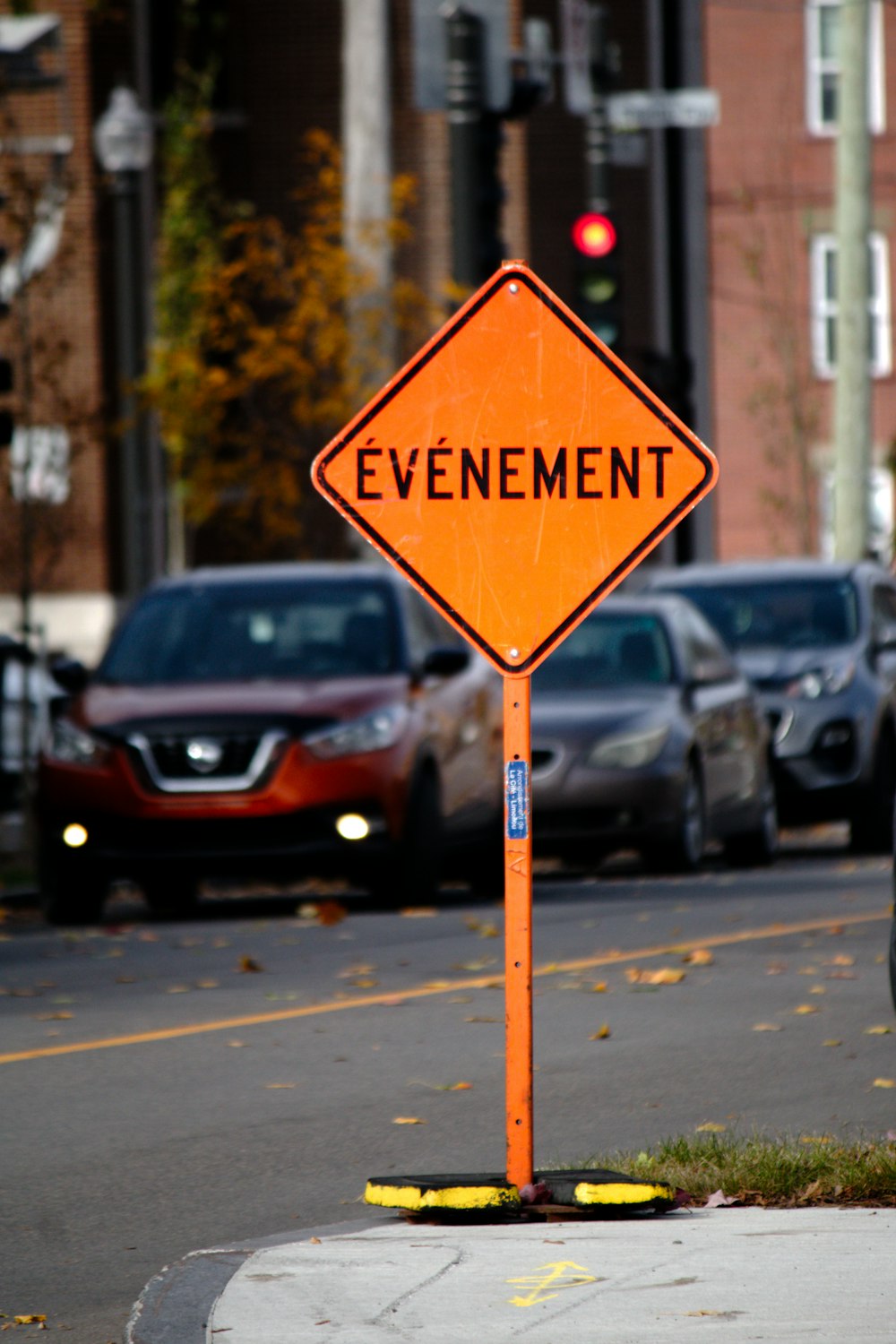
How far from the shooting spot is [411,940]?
13.1 m

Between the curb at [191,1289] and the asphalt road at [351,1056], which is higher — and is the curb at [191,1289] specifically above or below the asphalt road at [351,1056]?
above

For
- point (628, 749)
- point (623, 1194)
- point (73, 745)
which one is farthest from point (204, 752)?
point (623, 1194)

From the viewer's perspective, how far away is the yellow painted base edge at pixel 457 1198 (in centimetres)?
647

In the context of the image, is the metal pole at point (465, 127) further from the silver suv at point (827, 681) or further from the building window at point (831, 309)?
the building window at point (831, 309)

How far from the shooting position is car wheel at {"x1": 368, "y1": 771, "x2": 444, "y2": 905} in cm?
1433

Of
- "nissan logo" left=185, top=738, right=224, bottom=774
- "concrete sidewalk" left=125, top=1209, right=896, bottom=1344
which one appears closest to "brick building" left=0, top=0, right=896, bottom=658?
"nissan logo" left=185, top=738, right=224, bottom=774

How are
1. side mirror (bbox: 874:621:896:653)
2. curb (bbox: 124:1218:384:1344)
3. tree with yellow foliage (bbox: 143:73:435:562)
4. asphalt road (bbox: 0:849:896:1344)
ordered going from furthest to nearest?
1. tree with yellow foliage (bbox: 143:73:435:562)
2. side mirror (bbox: 874:621:896:653)
3. asphalt road (bbox: 0:849:896:1344)
4. curb (bbox: 124:1218:384:1344)

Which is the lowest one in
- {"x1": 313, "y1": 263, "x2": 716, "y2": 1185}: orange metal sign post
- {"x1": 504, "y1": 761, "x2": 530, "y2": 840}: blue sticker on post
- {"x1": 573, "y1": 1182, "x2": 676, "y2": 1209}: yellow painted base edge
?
{"x1": 573, "y1": 1182, "x2": 676, "y2": 1209}: yellow painted base edge

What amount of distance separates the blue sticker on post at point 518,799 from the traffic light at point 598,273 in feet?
42.6

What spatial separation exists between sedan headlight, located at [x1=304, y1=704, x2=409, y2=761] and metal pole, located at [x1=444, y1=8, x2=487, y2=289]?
3933mm

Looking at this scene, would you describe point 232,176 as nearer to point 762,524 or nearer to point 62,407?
point 762,524

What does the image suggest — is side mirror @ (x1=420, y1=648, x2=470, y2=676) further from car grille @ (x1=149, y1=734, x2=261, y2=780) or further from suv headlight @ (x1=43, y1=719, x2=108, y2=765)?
suv headlight @ (x1=43, y1=719, x2=108, y2=765)

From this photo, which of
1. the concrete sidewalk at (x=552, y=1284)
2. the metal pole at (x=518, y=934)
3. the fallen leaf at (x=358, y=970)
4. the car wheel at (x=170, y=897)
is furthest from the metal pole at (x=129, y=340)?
the concrete sidewalk at (x=552, y=1284)

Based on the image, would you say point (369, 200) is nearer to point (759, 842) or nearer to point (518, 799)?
point (759, 842)
